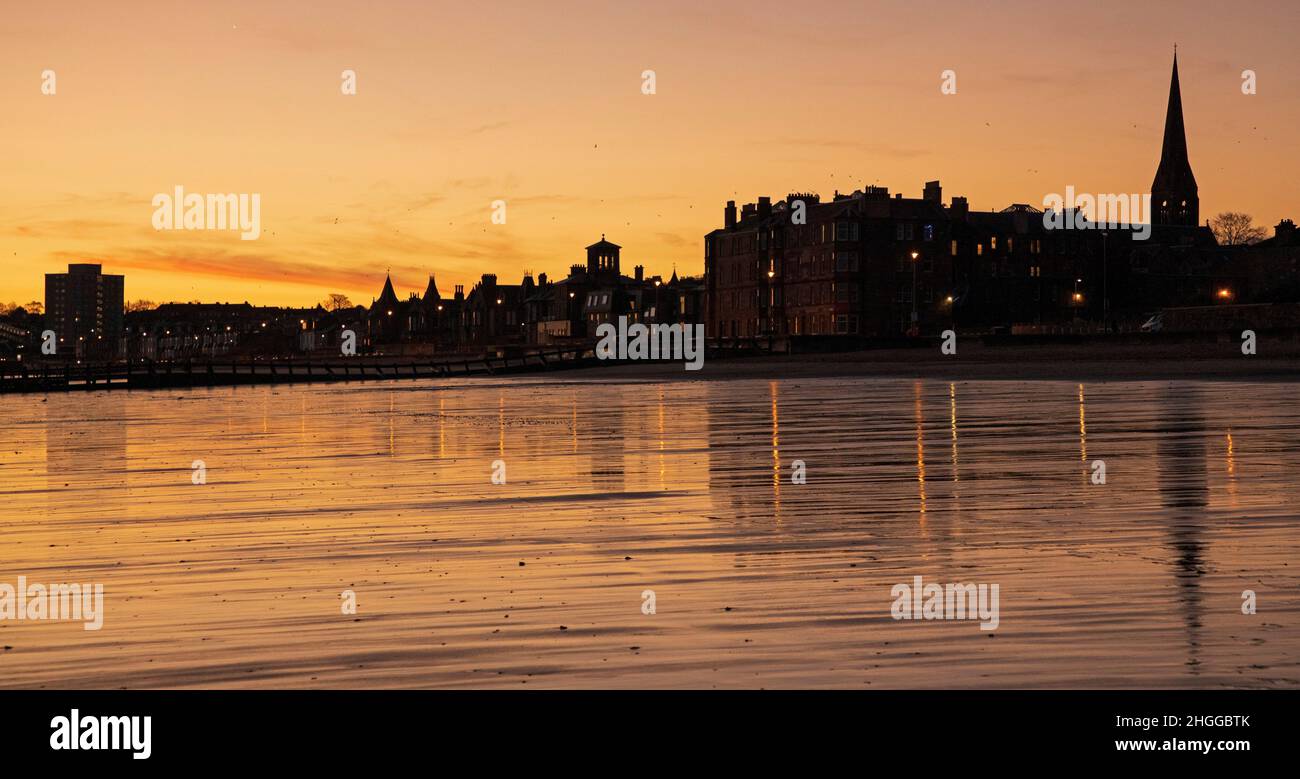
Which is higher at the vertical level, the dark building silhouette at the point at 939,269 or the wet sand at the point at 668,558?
the dark building silhouette at the point at 939,269

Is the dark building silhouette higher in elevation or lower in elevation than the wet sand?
higher

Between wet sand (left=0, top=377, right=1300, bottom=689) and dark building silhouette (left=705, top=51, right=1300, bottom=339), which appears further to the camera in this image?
dark building silhouette (left=705, top=51, right=1300, bottom=339)

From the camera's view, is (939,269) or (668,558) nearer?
(668,558)

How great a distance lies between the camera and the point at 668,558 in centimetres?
1370

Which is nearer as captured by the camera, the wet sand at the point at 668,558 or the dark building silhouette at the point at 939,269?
the wet sand at the point at 668,558

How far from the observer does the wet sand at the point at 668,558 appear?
884 centimetres

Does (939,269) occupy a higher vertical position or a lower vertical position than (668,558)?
higher

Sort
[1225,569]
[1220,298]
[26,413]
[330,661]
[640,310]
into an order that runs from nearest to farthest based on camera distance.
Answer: [330,661], [1225,569], [26,413], [1220,298], [640,310]

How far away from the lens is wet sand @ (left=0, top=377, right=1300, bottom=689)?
8.84 metres

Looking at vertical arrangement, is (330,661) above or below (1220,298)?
below

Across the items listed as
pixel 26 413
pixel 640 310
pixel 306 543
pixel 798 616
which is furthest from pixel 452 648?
pixel 640 310

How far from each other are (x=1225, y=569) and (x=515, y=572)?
21.0ft

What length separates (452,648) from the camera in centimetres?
947
